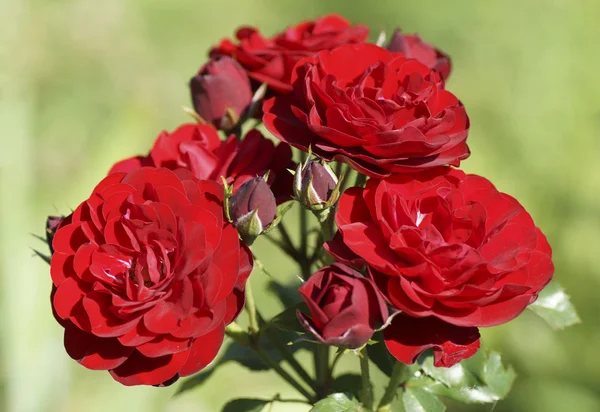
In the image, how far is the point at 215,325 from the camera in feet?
2.24

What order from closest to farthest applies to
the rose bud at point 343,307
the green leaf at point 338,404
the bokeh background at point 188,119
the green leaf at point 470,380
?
the rose bud at point 343,307 → the green leaf at point 338,404 → the green leaf at point 470,380 → the bokeh background at point 188,119

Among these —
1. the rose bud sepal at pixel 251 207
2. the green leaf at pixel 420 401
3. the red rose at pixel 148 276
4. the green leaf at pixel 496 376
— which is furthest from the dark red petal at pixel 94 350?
the green leaf at pixel 496 376

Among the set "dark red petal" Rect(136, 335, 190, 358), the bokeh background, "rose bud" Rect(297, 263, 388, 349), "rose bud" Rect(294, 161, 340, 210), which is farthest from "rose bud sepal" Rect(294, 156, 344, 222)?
the bokeh background

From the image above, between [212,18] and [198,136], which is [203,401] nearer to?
[198,136]

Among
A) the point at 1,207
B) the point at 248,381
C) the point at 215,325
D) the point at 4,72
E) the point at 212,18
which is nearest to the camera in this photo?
the point at 215,325

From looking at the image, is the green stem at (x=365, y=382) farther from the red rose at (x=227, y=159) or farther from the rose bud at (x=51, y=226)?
the rose bud at (x=51, y=226)

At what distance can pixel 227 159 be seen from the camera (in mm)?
860

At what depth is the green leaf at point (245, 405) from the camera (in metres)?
1.00

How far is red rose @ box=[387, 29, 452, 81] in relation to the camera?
101cm

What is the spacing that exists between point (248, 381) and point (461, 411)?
71 centimetres

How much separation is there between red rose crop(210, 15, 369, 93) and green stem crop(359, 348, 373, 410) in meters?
0.37

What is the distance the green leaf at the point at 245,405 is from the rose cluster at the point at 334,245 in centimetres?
29

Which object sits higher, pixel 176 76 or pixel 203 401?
pixel 176 76

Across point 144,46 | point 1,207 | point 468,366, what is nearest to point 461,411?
point 468,366
